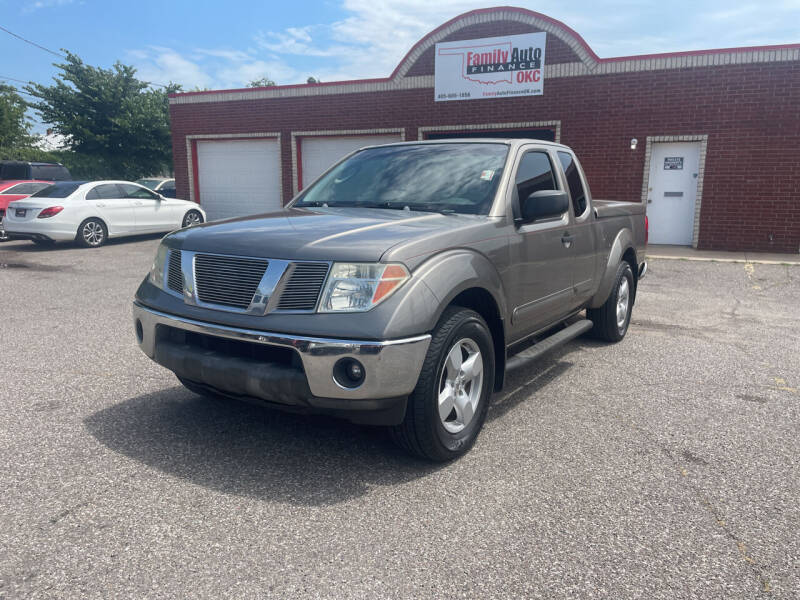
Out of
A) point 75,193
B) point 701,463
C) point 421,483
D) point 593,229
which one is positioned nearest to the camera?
point 421,483

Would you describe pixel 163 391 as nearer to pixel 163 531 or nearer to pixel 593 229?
pixel 163 531

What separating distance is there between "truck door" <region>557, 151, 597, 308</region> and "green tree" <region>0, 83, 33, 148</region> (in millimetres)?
33138

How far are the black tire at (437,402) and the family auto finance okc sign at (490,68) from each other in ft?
44.1

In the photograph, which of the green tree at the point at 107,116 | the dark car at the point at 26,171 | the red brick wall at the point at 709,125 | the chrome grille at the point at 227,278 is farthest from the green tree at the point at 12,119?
the chrome grille at the point at 227,278

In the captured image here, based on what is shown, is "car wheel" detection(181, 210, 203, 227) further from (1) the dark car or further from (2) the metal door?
(2) the metal door

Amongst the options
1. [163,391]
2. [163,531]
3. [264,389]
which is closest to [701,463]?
[264,389]

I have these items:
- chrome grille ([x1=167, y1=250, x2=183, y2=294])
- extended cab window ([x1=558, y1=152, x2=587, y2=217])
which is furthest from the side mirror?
chrome grille ([x1=167, y1=250, x2=183, y2=294])

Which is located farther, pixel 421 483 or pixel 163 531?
pixel 421 483

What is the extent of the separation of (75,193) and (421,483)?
1321 centimetres

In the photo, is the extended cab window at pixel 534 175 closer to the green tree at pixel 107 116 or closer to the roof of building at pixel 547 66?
the roof of building at pixel 547 66

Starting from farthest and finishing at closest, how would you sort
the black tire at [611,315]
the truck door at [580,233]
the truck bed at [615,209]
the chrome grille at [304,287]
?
the black tire at [611,315] → the truck bed at [615,209] → the truck door at [580,233] → the chrome grille at [304,287]

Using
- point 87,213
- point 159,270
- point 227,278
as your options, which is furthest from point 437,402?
point 87,213

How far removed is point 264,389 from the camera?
3.05 meters

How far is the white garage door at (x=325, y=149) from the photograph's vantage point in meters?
17.6
